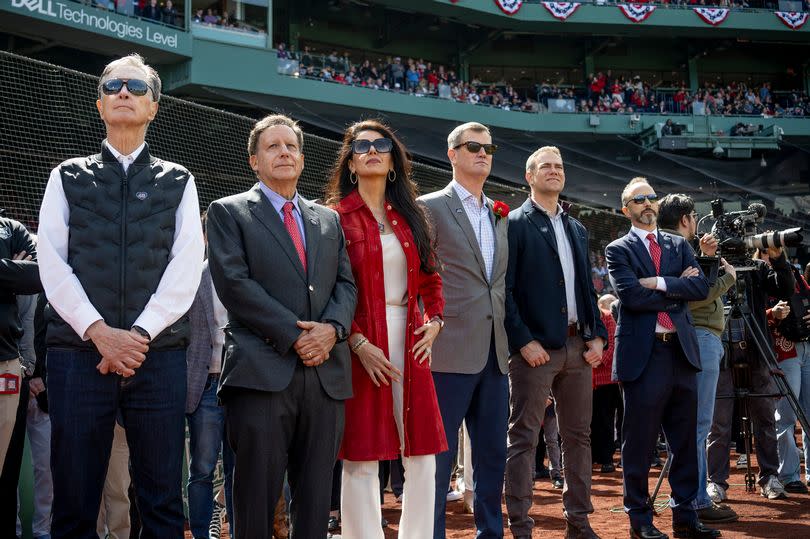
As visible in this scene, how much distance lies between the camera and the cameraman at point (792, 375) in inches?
266

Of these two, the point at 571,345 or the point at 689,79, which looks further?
the point at 689,79

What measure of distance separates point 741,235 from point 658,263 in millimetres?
1150

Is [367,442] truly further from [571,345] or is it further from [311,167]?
[311,167]

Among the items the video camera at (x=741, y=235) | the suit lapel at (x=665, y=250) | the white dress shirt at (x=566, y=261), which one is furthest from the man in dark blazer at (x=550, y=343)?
the video camera at (x=741, y=235)

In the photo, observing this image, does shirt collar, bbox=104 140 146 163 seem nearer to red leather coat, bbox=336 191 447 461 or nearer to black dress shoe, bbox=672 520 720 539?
red leather coat, bbox=336 191 447 461

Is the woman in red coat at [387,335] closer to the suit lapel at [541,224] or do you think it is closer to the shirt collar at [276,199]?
the shirt collar at [276,199]

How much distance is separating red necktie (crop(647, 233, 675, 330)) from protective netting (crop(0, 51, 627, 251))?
12.5ft

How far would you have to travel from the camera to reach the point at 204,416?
480cm

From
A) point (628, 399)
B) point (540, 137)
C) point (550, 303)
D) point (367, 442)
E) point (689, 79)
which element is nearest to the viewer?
point (367, 442)

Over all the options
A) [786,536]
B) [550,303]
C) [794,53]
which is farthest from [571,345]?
[794,53]

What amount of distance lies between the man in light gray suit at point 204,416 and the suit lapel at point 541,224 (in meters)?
1.79

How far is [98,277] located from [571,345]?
105 inches

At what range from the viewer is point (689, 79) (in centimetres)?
3356

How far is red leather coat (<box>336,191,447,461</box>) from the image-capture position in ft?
11.6
